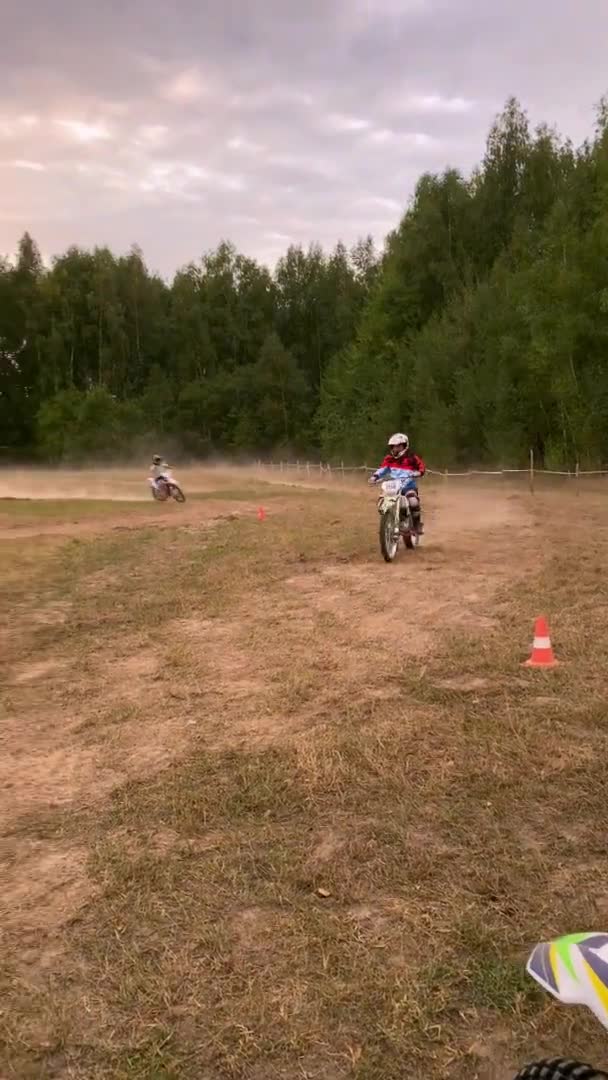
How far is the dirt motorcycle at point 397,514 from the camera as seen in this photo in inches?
429

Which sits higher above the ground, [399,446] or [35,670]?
[399,446]

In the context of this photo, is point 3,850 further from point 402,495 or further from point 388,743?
point 402,495

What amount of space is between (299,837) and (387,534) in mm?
7508

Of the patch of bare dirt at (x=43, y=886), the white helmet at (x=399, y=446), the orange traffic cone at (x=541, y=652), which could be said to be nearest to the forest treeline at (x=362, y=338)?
the white helmet at (x=399, y=446)

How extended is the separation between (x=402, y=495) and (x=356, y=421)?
4599cm

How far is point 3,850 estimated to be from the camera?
3.62 meters

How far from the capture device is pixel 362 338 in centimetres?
5869

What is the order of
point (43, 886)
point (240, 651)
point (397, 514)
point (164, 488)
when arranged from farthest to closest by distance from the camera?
point (164, 488)
point (397, 514)
point (240, 651)
point (43, 886)

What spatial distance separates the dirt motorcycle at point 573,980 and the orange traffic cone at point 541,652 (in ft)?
12.7

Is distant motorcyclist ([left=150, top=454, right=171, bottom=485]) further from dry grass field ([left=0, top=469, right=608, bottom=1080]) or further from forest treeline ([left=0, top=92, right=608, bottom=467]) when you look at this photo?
dry grass field ([left=0, top=469, right=608, bottom=1080])

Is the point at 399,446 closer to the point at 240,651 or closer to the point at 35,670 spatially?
the point at 240,651

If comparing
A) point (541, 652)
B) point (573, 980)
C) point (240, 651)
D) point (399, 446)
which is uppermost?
point (399, 446)

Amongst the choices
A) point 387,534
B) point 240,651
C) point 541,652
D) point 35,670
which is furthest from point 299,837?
point 387,534

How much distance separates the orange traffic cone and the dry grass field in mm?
169
